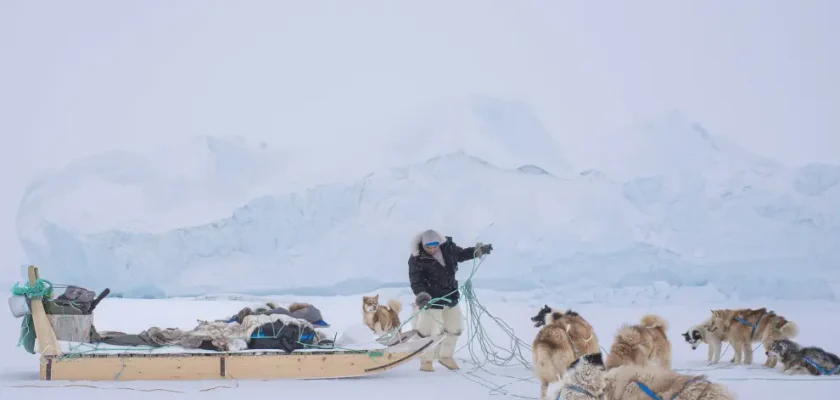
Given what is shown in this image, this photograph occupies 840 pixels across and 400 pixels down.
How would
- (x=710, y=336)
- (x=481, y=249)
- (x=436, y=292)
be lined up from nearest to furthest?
(x=436, y=292) → (x=481, y=249) → (x=710, y=336)

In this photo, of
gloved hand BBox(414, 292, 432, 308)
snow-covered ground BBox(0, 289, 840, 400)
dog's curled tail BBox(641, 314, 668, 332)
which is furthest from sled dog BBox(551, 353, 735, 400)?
gloved hand BBox(414, 292, 432, 308)

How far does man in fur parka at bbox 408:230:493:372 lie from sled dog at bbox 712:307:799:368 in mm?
2011

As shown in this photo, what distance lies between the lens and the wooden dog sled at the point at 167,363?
494 centimetres

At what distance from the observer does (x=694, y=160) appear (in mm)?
14609

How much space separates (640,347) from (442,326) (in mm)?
1604

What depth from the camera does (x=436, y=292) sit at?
5848 millimetres

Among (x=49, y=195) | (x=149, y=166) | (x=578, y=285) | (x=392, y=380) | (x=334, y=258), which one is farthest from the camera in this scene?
(x=149, y=166)

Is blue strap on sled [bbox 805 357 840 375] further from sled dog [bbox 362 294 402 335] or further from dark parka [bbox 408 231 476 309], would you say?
sled dog [bbox 362 294 402 335]

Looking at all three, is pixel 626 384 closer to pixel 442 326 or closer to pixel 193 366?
pixel 442 326

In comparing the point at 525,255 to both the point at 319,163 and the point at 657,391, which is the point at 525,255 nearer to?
the point at 319,163

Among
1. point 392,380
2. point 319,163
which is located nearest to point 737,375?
point 392,380

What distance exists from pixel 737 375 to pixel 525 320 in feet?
14.4

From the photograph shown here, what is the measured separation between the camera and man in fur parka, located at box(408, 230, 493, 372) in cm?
577

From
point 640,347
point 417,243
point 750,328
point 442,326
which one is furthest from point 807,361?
point 417,243
